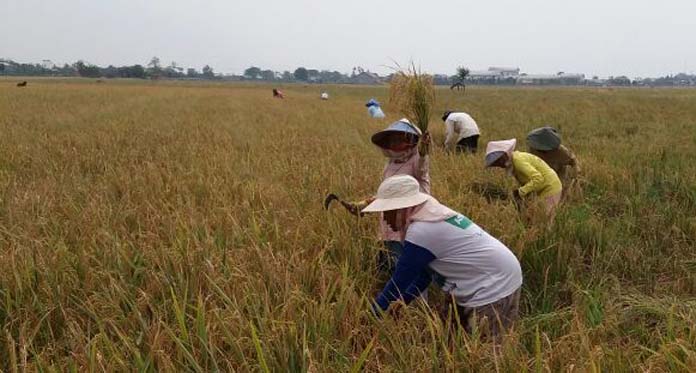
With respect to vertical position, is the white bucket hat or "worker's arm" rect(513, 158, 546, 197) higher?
the white bucket hat

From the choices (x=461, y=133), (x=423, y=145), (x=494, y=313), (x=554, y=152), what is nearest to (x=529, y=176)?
(x=554, y=152)

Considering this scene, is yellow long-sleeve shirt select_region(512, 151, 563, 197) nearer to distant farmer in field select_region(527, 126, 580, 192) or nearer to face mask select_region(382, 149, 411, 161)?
distant farmer in field select_region(527, 126, 580, 192)

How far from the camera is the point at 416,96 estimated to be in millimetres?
3877

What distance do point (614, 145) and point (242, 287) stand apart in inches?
326

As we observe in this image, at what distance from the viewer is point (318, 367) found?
1.77m

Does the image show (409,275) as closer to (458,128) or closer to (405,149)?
(405,149)

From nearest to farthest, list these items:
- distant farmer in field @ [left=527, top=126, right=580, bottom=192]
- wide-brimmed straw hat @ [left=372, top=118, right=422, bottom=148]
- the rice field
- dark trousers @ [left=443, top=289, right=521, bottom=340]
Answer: the rice field < dark trousers @ [left=443, top=289, right=521, bottom=340] < wide-brimmed straw hat @ [left=372, top=118, right=422, bottom=148] < distant farmer in field @ [left=527, top=126, right=580, bottom=192]

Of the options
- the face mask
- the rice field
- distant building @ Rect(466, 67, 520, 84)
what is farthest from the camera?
distant building @ Rect(466, 67, 520, 84)

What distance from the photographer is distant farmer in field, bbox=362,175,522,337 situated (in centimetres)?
231

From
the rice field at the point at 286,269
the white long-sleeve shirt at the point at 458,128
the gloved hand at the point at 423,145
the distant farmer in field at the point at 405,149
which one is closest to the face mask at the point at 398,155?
the distant farmer in field at the point at 405,149

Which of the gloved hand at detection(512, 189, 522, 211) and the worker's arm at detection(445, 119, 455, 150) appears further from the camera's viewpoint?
the worker's arm at detection(445, 119, 455, 150)

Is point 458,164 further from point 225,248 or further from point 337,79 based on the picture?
point 337,79

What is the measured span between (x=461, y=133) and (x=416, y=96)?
4.48 meters

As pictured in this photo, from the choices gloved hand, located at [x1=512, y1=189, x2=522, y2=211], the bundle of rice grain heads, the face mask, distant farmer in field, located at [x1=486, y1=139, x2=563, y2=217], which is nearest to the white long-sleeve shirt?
gloved hand, located at [x1=512, y1=189, x2=522, y2=211]
